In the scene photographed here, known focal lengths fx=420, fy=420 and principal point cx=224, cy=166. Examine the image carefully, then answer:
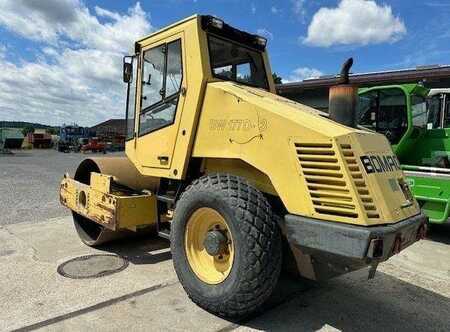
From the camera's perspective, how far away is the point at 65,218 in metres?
7.63

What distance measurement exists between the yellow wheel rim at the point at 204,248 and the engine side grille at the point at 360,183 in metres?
1.20

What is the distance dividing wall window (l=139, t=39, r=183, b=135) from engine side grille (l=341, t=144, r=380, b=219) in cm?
213

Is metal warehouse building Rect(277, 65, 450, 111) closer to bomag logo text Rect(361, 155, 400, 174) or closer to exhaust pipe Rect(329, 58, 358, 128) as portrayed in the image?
exhaust pipe Rect(329, 58, 358, 128)

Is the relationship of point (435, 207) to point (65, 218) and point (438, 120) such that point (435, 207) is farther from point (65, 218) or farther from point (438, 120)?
point (65, 218)

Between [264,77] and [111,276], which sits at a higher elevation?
[264,77]

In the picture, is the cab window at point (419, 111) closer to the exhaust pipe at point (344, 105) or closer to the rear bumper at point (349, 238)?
the exhaust pipe at point (344, 105)

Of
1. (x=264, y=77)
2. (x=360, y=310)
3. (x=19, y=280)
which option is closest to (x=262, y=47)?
(x=264, y=77)

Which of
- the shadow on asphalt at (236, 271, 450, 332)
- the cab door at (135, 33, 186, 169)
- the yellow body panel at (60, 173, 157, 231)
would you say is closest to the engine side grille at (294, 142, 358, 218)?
the shadow on asphalt at (236, 271, 450, 332)

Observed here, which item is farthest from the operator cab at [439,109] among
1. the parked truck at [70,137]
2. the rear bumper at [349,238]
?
the parked truck at [70,137]

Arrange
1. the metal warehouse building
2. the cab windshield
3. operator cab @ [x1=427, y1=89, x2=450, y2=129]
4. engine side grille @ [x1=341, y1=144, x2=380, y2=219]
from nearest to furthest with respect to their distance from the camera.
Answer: engine side grille @ [x1=341, y1=144, x2=380, y2=219] → the cab windshield → operator cab @ [x1=427, y1=89, x2=450, y2=129] → the metal warehouse building

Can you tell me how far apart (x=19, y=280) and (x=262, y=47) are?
3.91 meters

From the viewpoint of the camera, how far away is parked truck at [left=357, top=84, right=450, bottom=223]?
7219mm

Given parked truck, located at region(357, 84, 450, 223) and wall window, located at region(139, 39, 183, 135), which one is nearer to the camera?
wall window, located at region(139, 39, 183, 135)

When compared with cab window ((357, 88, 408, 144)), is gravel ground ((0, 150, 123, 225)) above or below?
below
